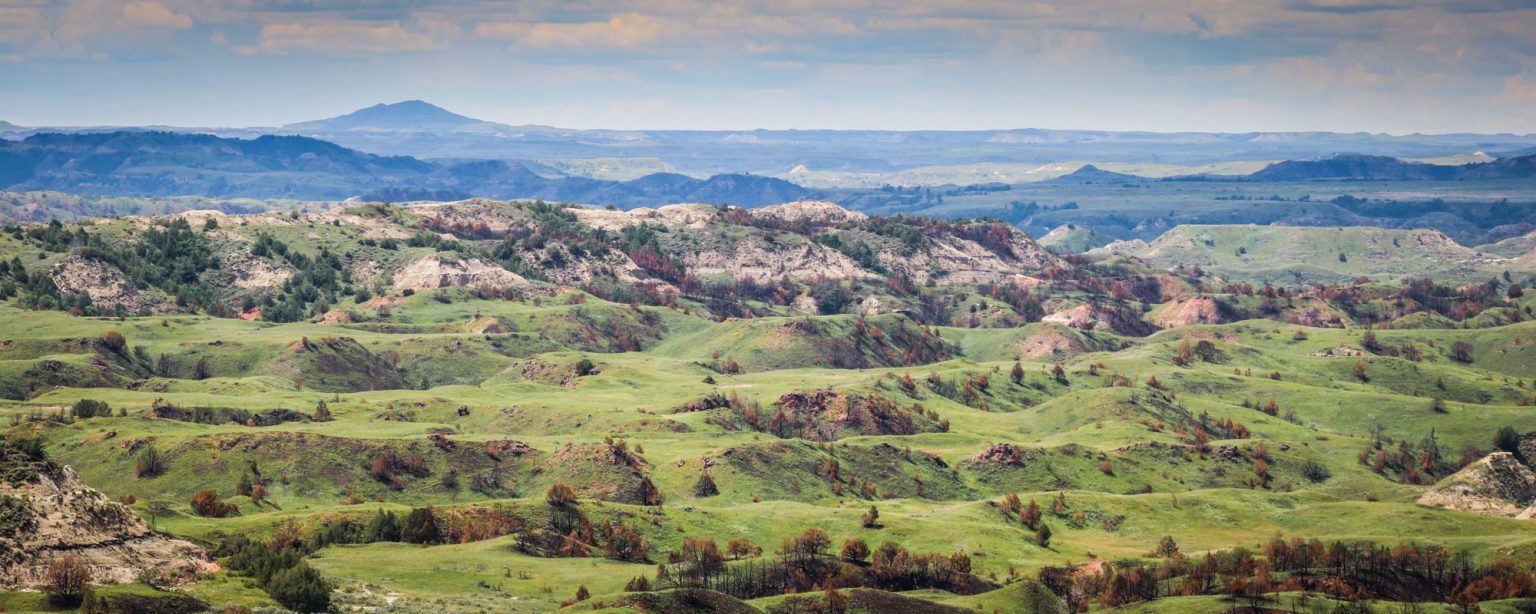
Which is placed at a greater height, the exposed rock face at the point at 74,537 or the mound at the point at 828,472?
the exposed rock face at the point at 74,537

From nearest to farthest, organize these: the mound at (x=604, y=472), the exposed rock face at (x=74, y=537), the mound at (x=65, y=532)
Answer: the exposed rock face at (x=74, y=537)
the mound at (x=65, y=532)
the mound at (x=604, y=472)

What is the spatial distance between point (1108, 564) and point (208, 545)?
7530cm

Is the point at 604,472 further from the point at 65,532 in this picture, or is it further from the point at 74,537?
the point at 65,532

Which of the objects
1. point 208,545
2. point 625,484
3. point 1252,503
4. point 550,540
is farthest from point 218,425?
point 1252,503

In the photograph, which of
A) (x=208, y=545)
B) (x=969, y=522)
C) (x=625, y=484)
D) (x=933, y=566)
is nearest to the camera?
(x=208, y=545)

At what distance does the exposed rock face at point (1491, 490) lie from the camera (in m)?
170

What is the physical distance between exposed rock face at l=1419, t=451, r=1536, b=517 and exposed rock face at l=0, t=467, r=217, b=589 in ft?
442

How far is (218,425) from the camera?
592 ft

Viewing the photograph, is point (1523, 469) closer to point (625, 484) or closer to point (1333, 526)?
point (1333, 526)

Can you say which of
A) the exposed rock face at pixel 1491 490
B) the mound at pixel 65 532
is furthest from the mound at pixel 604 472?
the exposed rock face at pixel 1491 490

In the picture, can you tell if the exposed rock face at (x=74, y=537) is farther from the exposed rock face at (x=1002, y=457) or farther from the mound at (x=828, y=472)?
the exposed rock face at (x=1002, y=457)

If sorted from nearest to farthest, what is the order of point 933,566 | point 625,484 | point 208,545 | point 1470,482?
1. point 208,545
2. point 933,566
3. point 625,484
4. point 1470,482

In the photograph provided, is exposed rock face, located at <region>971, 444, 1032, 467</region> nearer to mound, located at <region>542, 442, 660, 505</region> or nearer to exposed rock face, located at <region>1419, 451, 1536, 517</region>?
mound, located at <region>542, 442, 660, 505</region>

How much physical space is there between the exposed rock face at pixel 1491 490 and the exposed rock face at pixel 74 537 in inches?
5300
